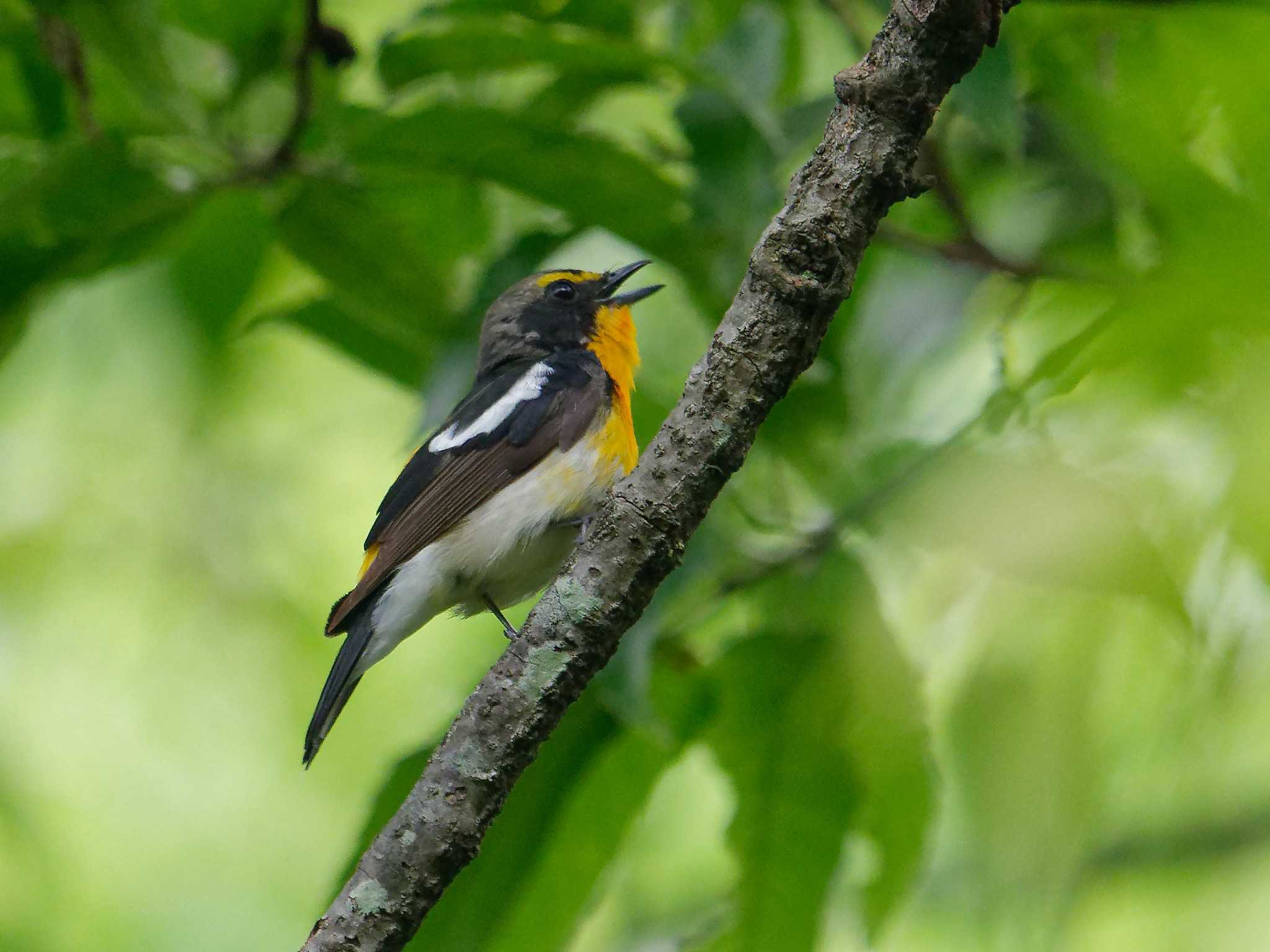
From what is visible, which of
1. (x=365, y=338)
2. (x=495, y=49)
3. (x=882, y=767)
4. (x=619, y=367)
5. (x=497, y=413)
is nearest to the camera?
(x=882, y=767)

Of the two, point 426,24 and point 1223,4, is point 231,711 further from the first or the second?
point 1223,4

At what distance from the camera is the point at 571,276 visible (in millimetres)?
4953

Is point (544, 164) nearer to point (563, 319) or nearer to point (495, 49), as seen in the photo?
point (495, 49)

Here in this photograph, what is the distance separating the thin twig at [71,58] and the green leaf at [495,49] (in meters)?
0.77

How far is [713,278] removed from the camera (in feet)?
11.2

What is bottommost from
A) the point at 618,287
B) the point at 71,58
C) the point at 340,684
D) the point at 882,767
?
the point at 882,767

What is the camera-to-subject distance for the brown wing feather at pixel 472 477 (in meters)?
3.79

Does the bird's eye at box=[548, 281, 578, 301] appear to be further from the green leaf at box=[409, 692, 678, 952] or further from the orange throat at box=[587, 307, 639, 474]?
the green leaf at box=[409, 692, 678, 952]

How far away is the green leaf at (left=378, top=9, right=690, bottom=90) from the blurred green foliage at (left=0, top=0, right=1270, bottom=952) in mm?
17

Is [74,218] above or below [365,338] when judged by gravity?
above

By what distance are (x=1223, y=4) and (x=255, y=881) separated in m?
5.78

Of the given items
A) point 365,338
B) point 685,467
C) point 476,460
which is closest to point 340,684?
point 476,460

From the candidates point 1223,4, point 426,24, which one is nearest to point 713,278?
point 426,24

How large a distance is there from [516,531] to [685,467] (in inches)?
71.7
